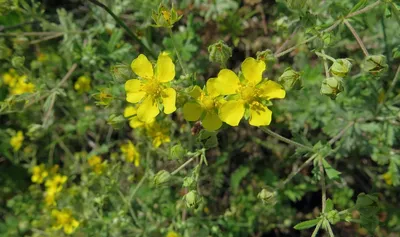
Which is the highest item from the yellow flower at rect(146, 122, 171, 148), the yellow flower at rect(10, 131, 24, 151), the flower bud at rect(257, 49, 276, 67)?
the flower bud at rect(257, 49, 276, 67)

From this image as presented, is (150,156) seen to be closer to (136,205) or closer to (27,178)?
(136,205)

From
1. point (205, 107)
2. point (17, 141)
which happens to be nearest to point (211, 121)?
point (205, 107)

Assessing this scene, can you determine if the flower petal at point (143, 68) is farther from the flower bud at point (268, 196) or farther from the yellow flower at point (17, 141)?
the yellow flower at point (17, 141)

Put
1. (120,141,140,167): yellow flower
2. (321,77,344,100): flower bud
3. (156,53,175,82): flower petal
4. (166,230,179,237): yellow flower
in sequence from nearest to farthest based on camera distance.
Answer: (321,77,344,100): flower bud, (156,53,175,82): flower petal, (166,230,179,237): yellow flower, (120,141,140,167): yellow flower

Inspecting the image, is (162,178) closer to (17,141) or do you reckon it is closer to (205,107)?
(205,107)

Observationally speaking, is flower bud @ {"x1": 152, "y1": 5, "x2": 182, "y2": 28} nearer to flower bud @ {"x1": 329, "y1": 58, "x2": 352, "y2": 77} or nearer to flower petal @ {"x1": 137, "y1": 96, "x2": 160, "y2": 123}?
flower petal @ {"x1": 137, "y1": 96, "x2": 160, "y2": 123}

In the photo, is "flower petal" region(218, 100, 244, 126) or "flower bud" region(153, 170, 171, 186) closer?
"flower petal" region(218, 100, 244, 126)

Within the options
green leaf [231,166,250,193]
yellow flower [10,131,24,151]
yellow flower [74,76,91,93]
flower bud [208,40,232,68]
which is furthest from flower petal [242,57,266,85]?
yellow flower [10,131,24,151]
